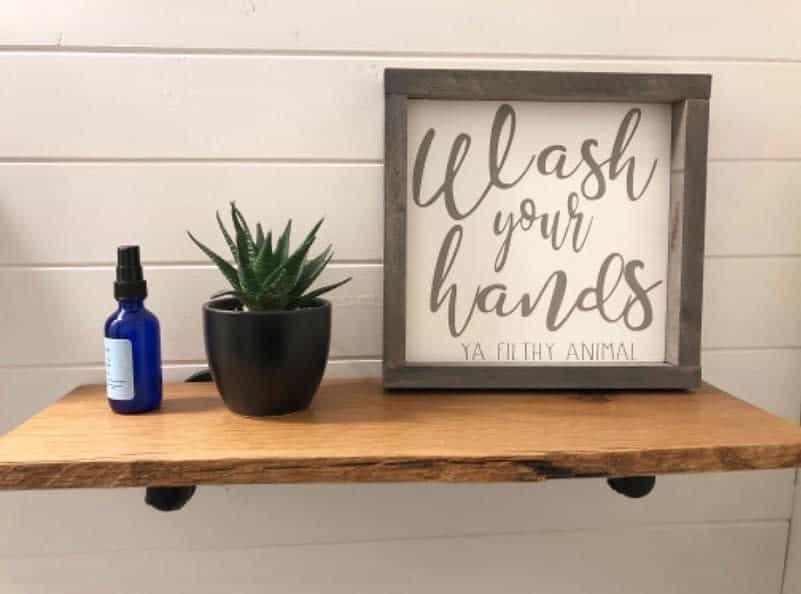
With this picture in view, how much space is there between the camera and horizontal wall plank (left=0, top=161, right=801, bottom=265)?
2.16 ft

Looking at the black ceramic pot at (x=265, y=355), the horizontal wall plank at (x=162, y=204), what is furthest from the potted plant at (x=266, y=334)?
the horizontal wall plank at (x=162, y=204)

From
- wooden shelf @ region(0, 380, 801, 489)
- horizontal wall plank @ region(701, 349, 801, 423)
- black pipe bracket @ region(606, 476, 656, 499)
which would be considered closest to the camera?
wooden shelf @ region(0, 380, 801, 489)

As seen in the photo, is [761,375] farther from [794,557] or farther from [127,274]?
[127,274]

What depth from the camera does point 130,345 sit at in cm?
57

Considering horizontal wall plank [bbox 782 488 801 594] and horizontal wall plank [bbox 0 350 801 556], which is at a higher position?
horizontal wall plank [bbox 0 350 801 556]

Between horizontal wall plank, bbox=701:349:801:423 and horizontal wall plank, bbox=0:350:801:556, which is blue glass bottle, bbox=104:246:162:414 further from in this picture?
horizontal wall plank, bbox=701:349:801:423

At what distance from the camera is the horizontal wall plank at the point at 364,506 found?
2.31 feet

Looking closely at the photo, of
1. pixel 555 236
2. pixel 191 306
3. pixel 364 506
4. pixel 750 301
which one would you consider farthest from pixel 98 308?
pixel 750 301

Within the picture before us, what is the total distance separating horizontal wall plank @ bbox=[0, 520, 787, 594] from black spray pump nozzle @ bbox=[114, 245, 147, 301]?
309mm

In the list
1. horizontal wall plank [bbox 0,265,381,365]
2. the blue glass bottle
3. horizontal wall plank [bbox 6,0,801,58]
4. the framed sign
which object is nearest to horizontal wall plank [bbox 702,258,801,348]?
the framed sign

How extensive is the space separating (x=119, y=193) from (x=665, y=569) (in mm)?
699

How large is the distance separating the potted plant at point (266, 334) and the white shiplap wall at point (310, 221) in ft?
0.38

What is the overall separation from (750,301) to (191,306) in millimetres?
573

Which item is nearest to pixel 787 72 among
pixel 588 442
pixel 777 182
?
pixel 777 182
